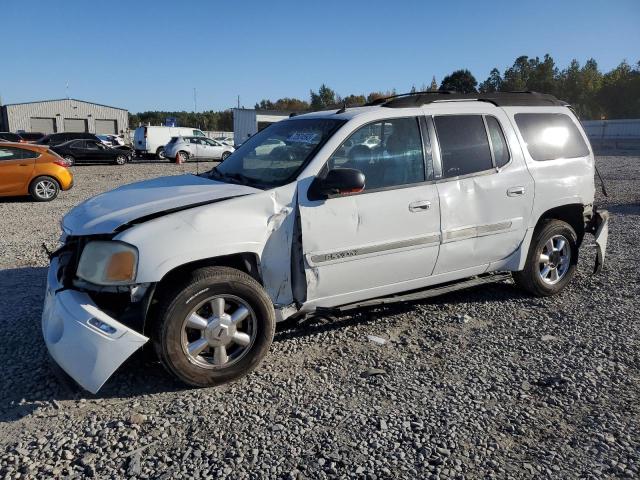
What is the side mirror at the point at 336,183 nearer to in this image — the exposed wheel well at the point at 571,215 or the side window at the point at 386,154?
the side window at the point at 386,154

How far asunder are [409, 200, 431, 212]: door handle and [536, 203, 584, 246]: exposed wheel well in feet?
5.48

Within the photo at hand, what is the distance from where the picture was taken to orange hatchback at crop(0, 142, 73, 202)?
42.1 ft

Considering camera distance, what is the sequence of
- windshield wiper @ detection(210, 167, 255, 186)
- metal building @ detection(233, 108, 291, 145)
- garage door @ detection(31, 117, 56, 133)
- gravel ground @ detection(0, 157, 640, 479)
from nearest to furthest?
gravel ground @ detection(0, 157, 640, 479) → windshield wiper @ detection(210, 167, 255, 186) → metal building @ detection(233, 108, 291, 145) → garage door @ detection(31, 117, 56, 133)

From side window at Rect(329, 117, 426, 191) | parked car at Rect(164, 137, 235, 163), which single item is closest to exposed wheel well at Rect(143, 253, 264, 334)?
side window at Rect(329, 117, 426, 191)

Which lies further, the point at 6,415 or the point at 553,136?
the point at 553,136

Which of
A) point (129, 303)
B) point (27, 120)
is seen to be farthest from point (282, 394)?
point (27, 120)

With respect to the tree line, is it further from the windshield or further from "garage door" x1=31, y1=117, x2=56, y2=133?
the windshield

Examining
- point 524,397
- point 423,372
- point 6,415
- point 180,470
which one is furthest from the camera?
point 423,372

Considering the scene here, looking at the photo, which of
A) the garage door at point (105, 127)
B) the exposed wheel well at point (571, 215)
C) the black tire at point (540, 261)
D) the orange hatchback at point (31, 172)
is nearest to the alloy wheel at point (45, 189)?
the orange hatchback at point (31, 172)

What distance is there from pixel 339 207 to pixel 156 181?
71.3 inches

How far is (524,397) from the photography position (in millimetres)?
3607

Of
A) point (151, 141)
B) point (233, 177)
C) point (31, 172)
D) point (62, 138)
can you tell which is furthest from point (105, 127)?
point (233, 177)

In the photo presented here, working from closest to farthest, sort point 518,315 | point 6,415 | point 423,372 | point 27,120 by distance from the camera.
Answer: point 6,415
point 423,372
point 518,315
point 27,120

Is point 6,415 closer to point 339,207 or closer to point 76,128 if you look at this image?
point 339,207
